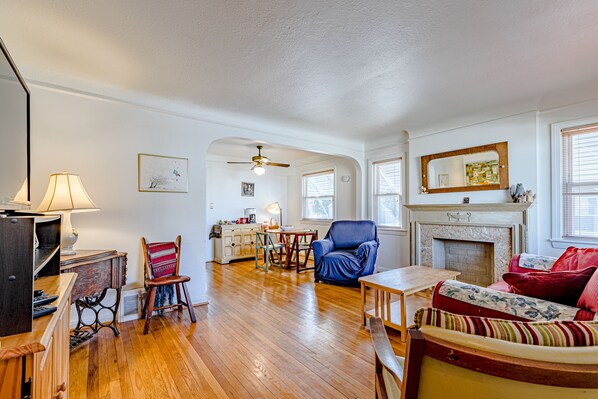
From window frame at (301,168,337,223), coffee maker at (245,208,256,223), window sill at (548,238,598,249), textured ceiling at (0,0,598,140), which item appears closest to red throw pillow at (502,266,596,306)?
textured ceiling at (0,0,598,140)

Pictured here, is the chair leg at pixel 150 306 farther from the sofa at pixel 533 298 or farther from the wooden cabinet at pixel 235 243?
the wooden cabinet at pixel 235 243

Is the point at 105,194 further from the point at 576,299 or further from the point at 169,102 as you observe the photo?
the point at 576,299

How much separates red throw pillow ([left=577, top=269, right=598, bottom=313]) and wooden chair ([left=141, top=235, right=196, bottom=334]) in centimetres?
298

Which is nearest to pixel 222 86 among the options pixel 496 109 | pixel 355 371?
pixel 355 371

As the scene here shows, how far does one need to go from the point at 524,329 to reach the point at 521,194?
3423 mm

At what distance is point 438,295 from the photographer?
149 cm

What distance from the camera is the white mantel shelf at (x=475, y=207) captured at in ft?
11.0

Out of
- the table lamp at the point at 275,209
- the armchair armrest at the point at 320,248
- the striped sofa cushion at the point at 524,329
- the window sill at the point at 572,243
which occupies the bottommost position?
the armchair armrest at the point at 320,248

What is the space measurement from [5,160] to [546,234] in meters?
4.92

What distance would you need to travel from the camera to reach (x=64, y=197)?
2.22 m

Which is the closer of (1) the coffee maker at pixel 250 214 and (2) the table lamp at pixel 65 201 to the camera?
(2) the table lamp at pixel 65 201

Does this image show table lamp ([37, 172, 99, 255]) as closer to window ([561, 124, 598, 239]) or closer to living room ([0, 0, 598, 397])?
living room ([0, 0, 598, 397])

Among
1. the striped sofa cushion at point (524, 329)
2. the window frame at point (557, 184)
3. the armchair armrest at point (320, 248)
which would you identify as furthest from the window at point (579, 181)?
the striped sofa cushion at point (524, 329)

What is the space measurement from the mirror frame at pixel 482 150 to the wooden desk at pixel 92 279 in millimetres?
4216
